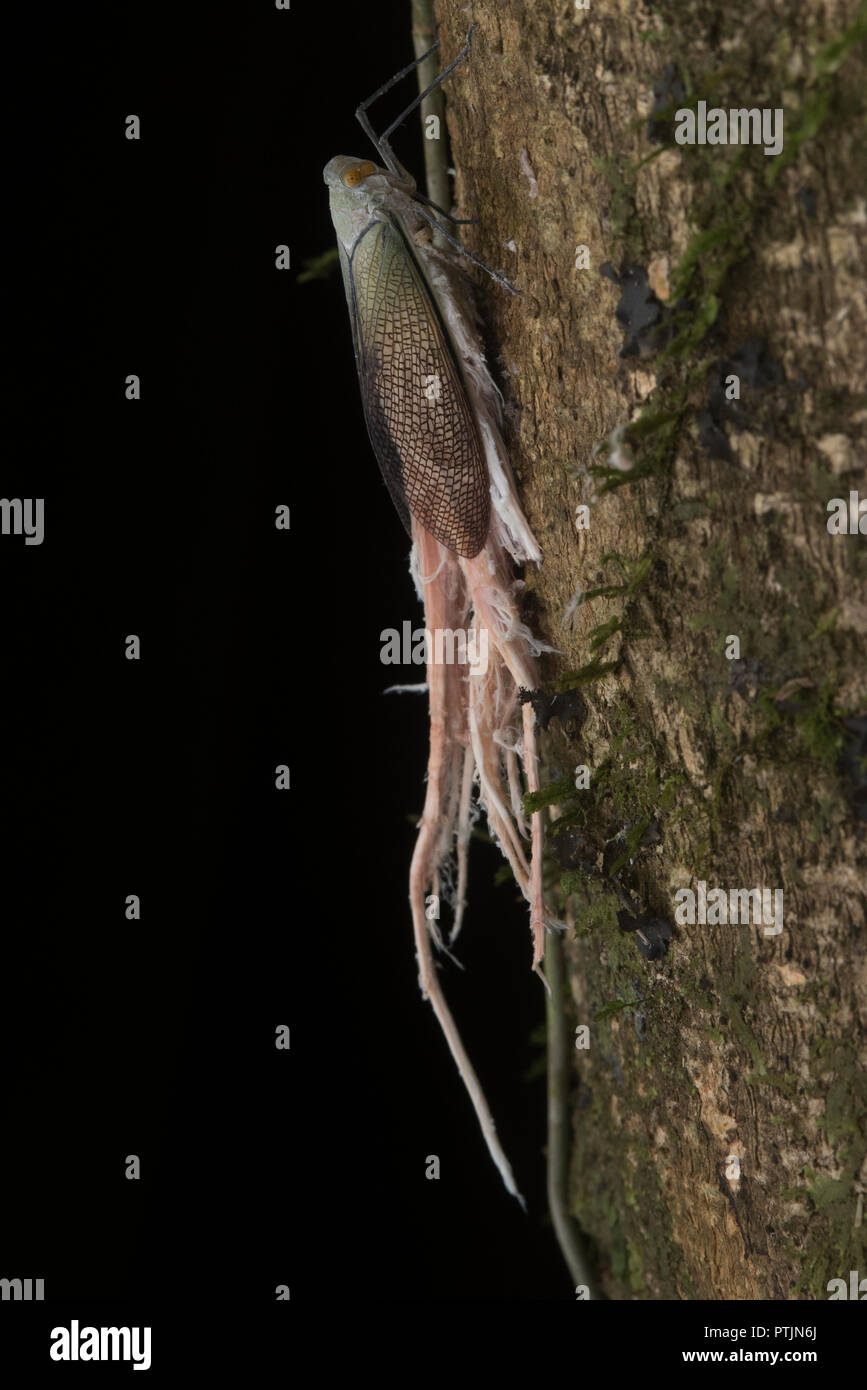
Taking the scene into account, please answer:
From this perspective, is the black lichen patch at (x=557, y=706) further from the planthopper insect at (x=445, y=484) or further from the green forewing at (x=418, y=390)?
the green forewing at (x=418, y=390)

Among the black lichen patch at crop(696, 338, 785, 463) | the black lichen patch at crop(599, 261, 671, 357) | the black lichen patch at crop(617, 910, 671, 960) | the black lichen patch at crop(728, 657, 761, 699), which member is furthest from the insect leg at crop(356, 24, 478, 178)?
the black lichen patch at crop(617, 910, 671, 960)

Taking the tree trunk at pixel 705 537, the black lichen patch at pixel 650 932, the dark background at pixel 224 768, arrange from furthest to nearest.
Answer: the dark background at pixel 224 768 < the black lichen patch at pixel 650 932 < the tree trunk at pixel 705 537

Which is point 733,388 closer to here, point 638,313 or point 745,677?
point 638,313

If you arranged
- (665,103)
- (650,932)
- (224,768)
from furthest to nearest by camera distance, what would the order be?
(224,768), (650,932), (665,103)

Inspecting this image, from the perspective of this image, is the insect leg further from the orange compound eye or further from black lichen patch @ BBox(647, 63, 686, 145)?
black lichen patch @ BBox(647, 63, 686, 145)

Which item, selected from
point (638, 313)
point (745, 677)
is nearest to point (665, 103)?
point (638, 313)

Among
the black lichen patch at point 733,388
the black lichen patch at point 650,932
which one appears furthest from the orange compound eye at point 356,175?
the black lichen patch at point 650,932

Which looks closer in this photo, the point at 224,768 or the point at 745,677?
the point at 745,677
